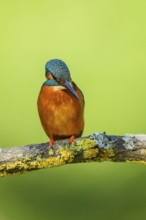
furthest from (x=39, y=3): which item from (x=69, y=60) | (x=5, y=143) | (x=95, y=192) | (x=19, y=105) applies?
(x=95, y=192)

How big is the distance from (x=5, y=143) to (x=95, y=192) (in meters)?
0.64

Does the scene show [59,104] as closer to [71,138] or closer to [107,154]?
[71,138]

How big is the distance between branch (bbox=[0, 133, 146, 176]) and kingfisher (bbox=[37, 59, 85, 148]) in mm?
47

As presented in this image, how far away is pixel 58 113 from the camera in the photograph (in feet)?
7.91

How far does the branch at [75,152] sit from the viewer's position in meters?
2.39

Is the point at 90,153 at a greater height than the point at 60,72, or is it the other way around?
the point at 60,72

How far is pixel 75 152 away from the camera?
241 centimetres

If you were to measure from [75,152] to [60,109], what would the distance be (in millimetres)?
188

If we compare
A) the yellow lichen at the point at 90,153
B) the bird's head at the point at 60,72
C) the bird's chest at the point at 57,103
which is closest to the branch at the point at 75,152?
the yellow lichen at the point at 90,153

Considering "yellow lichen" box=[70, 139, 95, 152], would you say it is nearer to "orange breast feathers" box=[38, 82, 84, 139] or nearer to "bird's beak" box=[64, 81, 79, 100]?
"orange breast feathers" box=[38, 82, 84, 139]

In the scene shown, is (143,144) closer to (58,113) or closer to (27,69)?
(58,113)

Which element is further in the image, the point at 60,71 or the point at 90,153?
the point at 90,153

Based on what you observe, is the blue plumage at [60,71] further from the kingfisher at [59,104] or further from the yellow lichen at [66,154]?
the yellow lichen at [66,154]

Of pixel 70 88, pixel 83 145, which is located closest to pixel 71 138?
pixel 83 145
